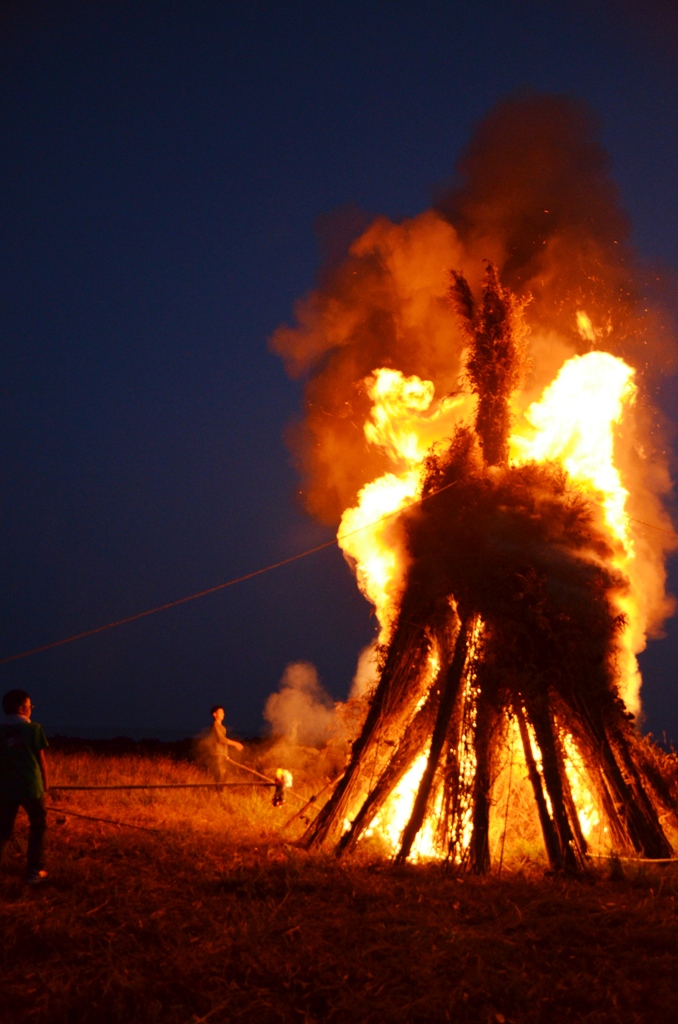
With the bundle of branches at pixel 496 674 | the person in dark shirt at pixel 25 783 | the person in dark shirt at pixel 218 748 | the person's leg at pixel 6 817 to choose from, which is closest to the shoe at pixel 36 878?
the person in dark shirt at pixel 25 783

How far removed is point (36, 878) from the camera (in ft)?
20.7

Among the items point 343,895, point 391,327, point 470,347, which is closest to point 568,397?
point 470,347

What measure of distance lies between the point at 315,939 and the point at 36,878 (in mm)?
2499

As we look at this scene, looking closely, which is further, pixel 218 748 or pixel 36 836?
pixel 218 748

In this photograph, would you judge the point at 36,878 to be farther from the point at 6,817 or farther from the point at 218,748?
the point at 218,748

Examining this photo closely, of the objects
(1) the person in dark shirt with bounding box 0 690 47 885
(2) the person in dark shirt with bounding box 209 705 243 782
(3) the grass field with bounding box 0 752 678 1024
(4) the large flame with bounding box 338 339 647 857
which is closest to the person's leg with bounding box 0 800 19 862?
(1) the person in dark shirt with bounding box 0 690 47 885

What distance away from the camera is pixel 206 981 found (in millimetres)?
4590

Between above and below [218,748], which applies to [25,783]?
below

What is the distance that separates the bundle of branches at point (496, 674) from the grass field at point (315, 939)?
585 mm

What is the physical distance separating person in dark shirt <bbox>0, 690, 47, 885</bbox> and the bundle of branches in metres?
2.84

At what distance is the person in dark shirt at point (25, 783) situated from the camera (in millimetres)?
6387

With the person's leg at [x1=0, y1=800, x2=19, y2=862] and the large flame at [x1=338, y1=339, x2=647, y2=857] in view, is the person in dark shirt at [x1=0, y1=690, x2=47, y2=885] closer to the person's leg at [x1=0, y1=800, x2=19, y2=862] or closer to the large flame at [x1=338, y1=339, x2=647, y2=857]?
the person's leg at [x1=0, y1=800, x2=19, y2=862]

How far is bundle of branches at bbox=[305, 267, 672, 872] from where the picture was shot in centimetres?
765

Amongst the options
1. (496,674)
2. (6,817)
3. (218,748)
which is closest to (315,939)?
(6,817)
